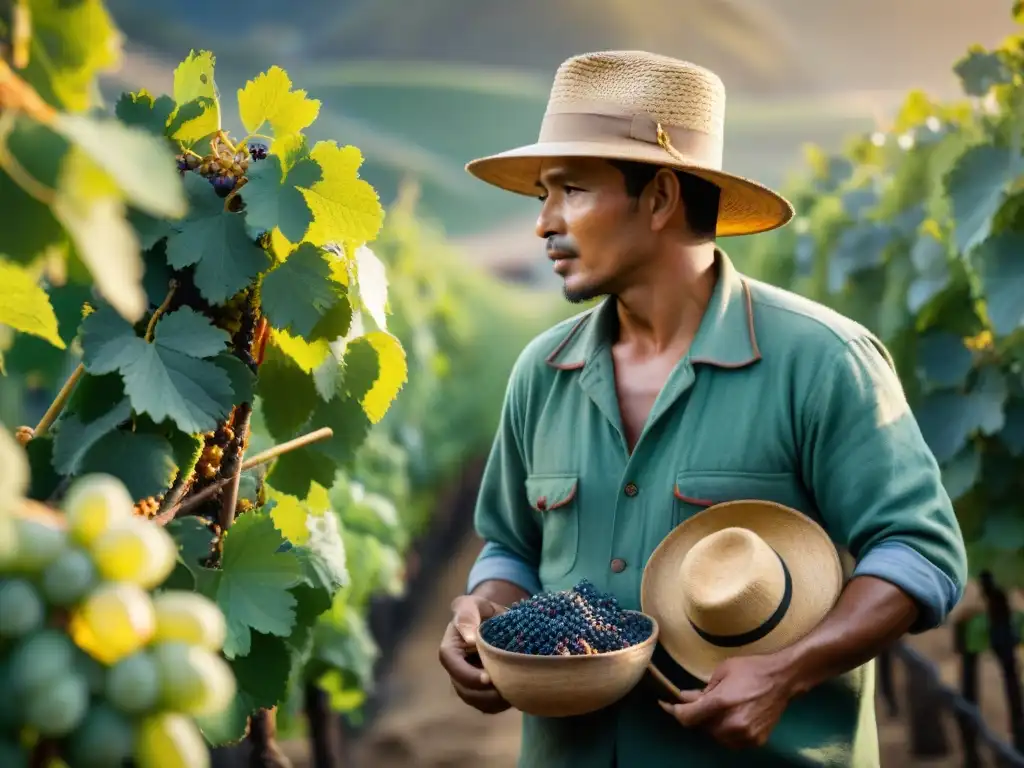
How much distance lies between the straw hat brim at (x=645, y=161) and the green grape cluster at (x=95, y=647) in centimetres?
148

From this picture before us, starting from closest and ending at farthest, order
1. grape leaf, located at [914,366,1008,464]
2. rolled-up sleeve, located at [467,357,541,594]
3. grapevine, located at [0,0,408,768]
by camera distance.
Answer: grapevine, located at [0,0,408,768]
rolled-up sleeve, located at [467,357,541,594]
grape leaf, located at [914,366,1008,464]

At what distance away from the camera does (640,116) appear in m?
2.46

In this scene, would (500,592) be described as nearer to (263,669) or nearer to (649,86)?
(263,669)

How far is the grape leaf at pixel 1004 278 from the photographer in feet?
11.5

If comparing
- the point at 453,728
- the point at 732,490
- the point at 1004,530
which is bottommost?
the point at 453,728

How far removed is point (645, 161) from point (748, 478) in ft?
2.12

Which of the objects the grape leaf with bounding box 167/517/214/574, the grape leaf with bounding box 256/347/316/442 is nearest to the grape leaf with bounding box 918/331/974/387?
the grape leaf with bounding box 256/347/316/442

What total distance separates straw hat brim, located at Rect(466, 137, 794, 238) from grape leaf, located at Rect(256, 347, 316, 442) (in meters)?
0.65

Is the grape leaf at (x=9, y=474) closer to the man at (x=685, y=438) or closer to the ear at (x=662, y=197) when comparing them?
the man at (x=685, y=438)

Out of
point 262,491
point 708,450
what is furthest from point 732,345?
point 262,491

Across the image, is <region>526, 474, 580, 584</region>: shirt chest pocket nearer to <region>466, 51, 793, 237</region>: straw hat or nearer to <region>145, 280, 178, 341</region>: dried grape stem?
<region>466, 51, 793, 237</region>: straw hat

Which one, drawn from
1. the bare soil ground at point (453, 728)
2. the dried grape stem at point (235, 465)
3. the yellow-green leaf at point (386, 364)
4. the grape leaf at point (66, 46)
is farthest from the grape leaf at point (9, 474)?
the bare soil ground at point (453, 728)

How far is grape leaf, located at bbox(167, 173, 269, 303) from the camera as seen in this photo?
189 centimetres

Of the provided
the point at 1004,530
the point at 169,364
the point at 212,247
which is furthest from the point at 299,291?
the point at 1004,530
